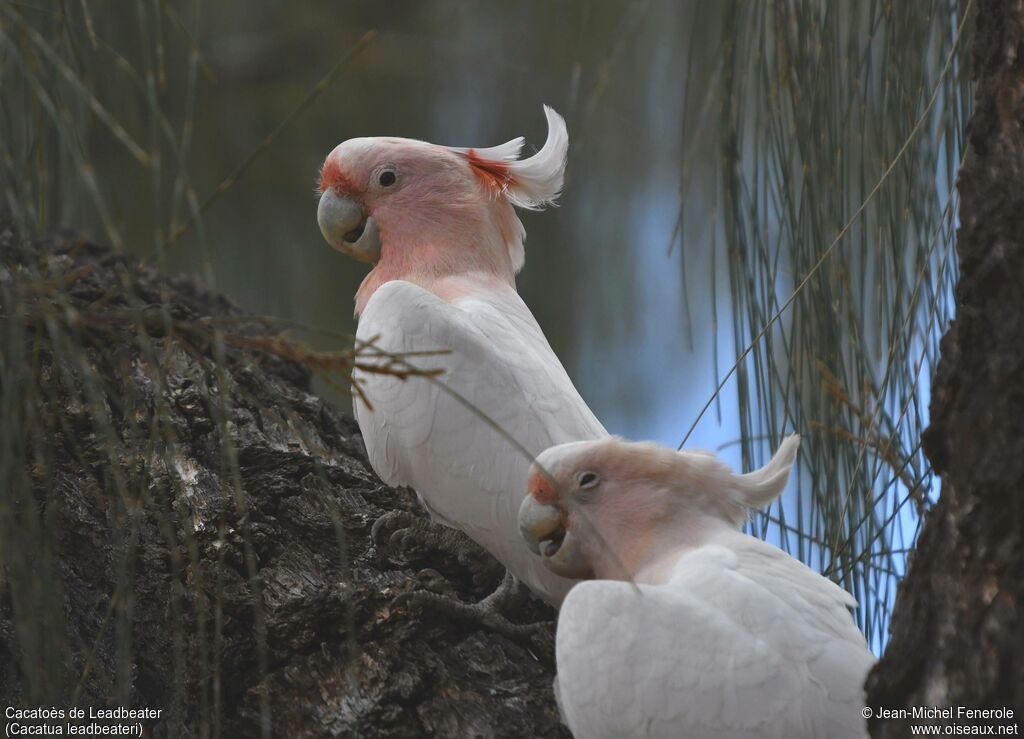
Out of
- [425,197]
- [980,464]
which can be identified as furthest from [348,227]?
[980,464]

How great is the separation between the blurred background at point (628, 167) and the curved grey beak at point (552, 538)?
0.40 meters

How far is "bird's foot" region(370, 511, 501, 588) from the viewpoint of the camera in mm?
2529

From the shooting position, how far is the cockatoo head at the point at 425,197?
122 inches

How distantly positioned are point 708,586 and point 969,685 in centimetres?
88

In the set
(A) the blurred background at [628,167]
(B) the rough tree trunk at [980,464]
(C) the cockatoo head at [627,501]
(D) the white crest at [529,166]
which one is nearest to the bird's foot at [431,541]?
(C) the cockatoo head at [627,501]

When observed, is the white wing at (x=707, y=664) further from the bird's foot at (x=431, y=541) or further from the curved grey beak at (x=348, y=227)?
the curved grey beak at (x=348, y=227)

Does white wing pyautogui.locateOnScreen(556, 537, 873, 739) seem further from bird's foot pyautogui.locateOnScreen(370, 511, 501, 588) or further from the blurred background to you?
bird's foot pyautogui.locateOnScreen(370, 511, 501, 588)

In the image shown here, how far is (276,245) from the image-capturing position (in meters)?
4.43

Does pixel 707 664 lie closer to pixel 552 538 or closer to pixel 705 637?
pixel 705 637

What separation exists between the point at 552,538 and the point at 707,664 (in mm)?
537

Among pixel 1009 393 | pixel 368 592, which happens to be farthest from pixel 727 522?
pixel 1009 393

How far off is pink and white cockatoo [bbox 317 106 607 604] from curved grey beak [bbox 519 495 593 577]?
135mm

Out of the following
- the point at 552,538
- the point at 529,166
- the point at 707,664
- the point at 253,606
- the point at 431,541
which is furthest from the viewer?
the point at 529,166

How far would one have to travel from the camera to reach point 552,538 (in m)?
2.34
